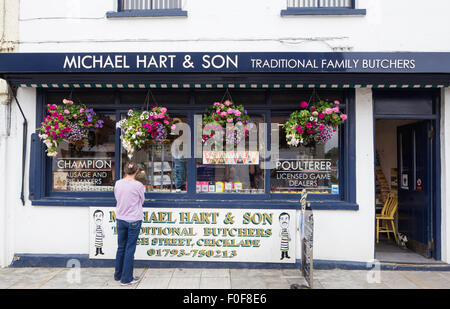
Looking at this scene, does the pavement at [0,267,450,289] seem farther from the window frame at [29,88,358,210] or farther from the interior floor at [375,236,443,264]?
the window frame at [29,88,358,210]

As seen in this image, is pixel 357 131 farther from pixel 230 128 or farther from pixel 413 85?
pixel 230 128

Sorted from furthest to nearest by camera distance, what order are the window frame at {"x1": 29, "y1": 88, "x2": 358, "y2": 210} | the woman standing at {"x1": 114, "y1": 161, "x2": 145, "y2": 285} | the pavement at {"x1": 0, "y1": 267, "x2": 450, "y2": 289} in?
1. the window frame at {"x1": 29, "y1": 88, "x2": 358, "y2": 210}
2. the pavement at {"x1": 0, "y1": 267, "x2": 450, "y2": 289}
3. the woman standing at {"x1": 114, "y1": 161, "x2": 145, "y2": 285}

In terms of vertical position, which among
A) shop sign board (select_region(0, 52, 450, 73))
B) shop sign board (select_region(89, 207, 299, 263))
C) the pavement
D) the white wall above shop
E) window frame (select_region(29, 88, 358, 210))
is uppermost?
the white wall above shop

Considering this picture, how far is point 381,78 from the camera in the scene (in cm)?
545

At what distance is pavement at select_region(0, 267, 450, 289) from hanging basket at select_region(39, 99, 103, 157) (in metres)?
2.08

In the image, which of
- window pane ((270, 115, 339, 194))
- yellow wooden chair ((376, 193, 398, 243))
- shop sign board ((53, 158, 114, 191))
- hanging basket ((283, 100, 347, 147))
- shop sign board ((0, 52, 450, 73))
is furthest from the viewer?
yellow wooden chair ((376, 193, 398, 243))

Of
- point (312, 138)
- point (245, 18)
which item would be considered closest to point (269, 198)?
point (312, 138)

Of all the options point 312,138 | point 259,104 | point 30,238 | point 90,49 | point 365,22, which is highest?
point 365,22

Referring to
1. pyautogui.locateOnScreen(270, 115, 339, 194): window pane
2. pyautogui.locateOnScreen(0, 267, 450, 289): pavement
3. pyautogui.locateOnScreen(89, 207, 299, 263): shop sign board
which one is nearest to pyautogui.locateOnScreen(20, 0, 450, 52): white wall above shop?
pyautogui.locateOnScreen(270, 115, 339, 194): window pane

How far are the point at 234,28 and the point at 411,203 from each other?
5031 millimetres

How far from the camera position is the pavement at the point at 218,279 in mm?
5004

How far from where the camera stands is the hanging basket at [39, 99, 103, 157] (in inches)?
218

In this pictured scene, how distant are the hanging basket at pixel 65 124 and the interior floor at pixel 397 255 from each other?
587cm

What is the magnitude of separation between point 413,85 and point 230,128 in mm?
3173
